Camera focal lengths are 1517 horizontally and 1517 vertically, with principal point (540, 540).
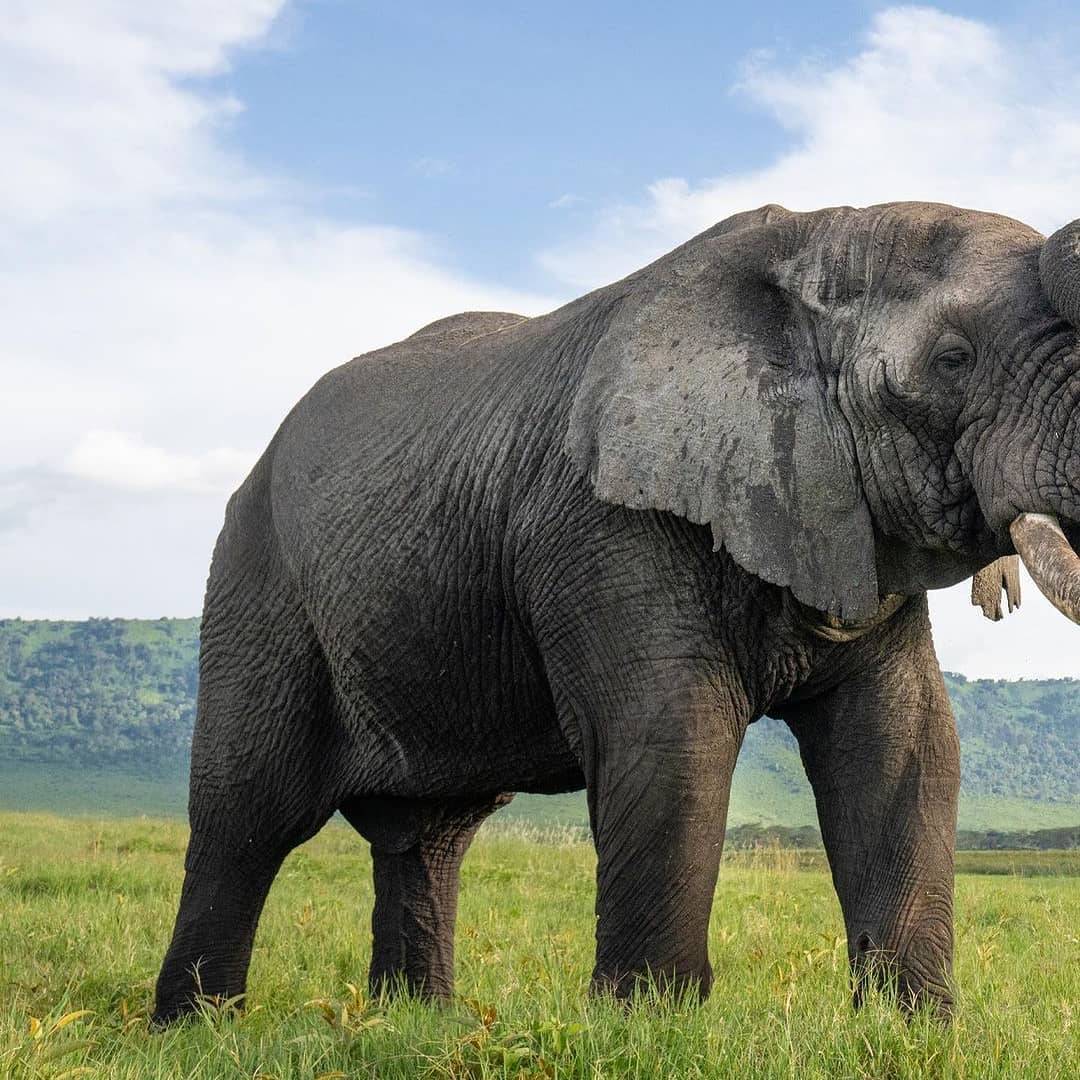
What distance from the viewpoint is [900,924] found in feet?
17.5

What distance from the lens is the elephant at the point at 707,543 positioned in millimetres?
4527

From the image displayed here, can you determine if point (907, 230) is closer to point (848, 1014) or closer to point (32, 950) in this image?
point (848, 1014)

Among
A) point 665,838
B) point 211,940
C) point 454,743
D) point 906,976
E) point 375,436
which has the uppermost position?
point 375,436

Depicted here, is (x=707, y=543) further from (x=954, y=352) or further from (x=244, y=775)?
(x=244, y=775)

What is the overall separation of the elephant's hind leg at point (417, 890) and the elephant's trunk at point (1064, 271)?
12.2 ft

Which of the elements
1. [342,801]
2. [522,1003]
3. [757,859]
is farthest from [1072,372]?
[757,859]

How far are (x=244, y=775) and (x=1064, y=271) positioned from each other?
4196 mm

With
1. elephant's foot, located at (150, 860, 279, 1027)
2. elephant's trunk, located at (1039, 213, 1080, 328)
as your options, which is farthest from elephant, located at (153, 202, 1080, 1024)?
elephant's foot, located at (150, 860, 279, 1027)

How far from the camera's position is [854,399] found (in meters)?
4.67

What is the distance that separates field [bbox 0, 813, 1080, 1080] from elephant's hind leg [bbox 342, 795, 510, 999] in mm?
213

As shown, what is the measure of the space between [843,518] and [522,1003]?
1810 millimetres

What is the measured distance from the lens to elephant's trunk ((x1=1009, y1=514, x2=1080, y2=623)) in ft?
13.4

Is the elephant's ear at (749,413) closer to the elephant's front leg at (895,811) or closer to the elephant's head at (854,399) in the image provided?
the elephant's head at (854,399)

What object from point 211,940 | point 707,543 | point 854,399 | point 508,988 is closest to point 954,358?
point 854,399
